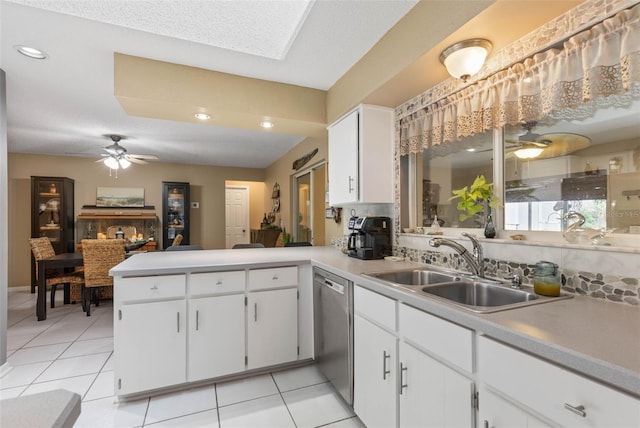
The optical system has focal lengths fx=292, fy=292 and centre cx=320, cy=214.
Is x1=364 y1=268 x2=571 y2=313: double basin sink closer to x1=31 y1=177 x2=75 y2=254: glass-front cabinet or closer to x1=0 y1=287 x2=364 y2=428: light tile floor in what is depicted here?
x1=0 y1=287 x2=364 y2=428: light tile floor

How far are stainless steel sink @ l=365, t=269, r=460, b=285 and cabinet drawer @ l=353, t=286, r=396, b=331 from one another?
0.48 feet

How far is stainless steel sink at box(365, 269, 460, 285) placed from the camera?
5.98ft

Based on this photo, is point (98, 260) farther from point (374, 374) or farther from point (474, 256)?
point (474, 256)

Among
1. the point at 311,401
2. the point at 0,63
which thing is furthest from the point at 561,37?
the point at 0,63

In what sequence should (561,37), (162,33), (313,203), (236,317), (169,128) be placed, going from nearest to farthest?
(561,37) → (162,33) → (236,317) → (169,128) → (313,203)

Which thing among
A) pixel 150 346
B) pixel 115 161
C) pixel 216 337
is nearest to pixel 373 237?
pixel 216 337

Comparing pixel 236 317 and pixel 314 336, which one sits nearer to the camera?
pixel 236 317

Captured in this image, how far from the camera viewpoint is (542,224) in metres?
1.56

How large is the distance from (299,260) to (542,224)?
5.35ft

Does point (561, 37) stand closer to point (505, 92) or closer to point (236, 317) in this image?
point (505, 92)

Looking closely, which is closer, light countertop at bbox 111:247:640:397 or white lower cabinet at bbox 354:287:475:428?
light countertop at bbox 111:247:640:397

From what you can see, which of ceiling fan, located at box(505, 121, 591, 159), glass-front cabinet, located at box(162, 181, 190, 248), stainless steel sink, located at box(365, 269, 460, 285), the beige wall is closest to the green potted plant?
ceiling fan, located at box(505, 121, 591, 159)

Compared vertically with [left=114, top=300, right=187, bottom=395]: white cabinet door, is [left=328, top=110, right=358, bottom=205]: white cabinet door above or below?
above

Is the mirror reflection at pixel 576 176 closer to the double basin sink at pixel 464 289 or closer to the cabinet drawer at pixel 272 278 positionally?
the double basin sink at pixel 464 289
